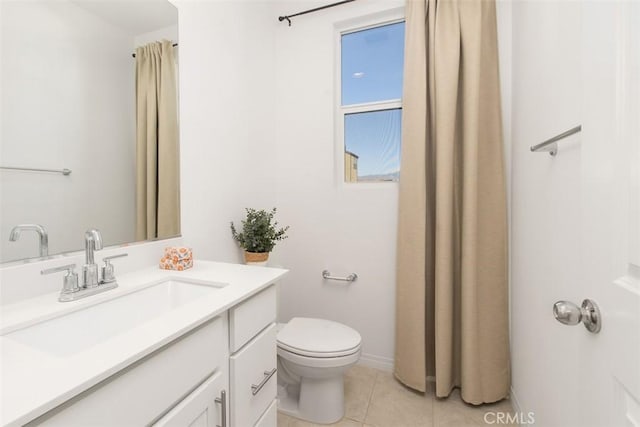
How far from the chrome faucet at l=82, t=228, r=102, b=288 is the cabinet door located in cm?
50

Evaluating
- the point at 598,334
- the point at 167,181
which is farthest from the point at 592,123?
the point at 167,181

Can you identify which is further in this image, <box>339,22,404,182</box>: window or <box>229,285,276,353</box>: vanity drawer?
<box>339,22,404,182</box>: window

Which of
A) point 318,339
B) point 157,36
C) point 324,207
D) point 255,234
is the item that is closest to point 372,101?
point 324,207

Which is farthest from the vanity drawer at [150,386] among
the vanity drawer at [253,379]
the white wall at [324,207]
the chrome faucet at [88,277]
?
the white wall at [324,207]

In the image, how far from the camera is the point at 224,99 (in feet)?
5.54

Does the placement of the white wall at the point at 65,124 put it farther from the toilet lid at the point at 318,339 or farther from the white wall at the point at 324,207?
the white wall at the point at 324,207

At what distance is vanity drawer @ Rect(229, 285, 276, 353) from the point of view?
2.99ft

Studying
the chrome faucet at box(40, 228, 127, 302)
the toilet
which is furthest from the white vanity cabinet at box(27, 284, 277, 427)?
the chrome faucet at box(40, 228, 127, 302)

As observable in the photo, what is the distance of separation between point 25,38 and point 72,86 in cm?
16

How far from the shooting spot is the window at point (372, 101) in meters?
1.98

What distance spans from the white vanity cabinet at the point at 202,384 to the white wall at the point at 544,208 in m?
0.99

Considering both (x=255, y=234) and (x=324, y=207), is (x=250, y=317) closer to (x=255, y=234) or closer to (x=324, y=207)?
(x=255, y=234)

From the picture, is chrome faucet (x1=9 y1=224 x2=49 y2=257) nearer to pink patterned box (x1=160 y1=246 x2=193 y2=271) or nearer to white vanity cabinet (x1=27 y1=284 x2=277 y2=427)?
pink patterned box (x1=160 y1=246 x2=193 y2=271)

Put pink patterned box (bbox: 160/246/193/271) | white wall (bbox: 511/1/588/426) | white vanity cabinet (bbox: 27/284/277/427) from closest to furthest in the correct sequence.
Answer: white vanity cabinet (bbox: 27/284/277/427)
white wall (bbox: 511/1/588/426)
pink patterned box (bbox: 160/246/193/271)
